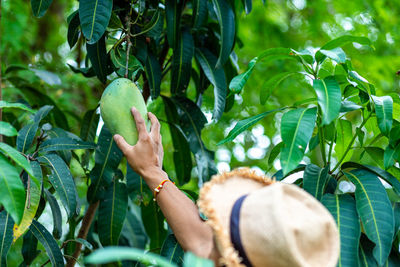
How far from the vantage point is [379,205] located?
1427 mm

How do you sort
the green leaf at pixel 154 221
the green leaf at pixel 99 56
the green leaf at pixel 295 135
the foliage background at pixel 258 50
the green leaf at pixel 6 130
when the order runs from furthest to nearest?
1. the foliage background at pixel 258 50
2. the green leaf at pixel 154 221
3. the green leaf at pixel 99 56
4. the green leaf at pixel 295 135
5. the green leaf at pixel 6 130

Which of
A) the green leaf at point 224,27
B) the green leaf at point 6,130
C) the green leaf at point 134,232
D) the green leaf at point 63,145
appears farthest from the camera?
the green leaf at point 134,232

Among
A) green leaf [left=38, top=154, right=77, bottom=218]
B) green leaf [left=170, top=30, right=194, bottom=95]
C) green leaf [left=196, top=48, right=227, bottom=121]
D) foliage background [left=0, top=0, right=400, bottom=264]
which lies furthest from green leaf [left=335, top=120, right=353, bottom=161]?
foliage background [left=0, top=0, right=400, bottom=264]

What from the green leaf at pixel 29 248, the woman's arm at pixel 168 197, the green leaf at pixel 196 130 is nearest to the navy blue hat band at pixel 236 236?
the woman's arm at pixel 168 197

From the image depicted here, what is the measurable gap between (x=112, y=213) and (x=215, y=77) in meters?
0.67

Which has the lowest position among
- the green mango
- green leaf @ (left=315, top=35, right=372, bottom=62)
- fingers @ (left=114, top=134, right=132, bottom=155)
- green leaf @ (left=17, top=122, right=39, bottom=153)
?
fingers @ (left=114, top=134, right=132, bottom=155)

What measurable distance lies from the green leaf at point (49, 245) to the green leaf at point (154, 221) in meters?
0.51

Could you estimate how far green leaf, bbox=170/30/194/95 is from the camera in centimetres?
200

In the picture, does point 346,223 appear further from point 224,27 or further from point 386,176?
point 224,27

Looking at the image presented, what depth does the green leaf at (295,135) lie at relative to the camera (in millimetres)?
1297

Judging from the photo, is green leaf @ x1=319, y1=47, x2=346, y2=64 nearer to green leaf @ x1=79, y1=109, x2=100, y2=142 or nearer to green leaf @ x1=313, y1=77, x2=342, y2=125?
green leaf @ x1=313, y1=77, x2=342, y2=125

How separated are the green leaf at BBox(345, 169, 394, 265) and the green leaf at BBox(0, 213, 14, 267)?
3.38ft

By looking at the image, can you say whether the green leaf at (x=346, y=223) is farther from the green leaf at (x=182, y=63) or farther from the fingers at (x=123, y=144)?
the green leaf at (x=182, y=63)

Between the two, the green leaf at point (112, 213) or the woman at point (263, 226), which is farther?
the green leaf at point (112, 213)
